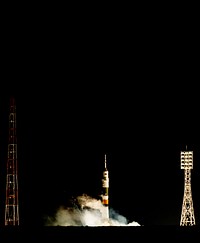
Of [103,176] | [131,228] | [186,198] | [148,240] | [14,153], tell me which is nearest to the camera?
[148,240]

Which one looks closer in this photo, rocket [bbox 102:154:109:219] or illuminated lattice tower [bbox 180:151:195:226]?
illuminated lattice tower [bbox 180:151:195:226]

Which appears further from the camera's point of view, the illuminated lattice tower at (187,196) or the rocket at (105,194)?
the rocket at (105,194)

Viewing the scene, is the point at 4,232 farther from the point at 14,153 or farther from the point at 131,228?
the point at 14,153

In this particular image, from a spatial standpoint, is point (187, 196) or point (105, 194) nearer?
point (187, 196)

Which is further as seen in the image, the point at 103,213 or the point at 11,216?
the point at 103,213

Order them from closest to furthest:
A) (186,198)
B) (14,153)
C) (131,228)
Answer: (131,228)
(14,153)
(186,198)

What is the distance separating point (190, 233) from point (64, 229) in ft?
3.44

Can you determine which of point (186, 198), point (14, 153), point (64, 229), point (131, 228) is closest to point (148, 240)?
point (131, 228)

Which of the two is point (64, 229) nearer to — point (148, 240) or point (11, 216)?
point (148, 240)

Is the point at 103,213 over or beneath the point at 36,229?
beneath

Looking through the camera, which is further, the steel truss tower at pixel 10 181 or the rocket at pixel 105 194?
the rocket at pixel 105 194

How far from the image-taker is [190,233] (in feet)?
14.3

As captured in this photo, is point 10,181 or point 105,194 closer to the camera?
point 10,181

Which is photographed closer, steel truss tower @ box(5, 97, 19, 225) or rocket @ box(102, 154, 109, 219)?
steel truss tower @ box(5, 97, 19, 225)
